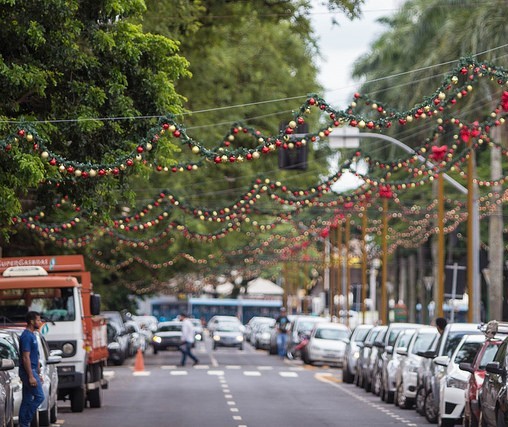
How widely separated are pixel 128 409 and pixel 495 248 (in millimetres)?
20592

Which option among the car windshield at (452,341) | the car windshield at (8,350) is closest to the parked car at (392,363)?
the car windshield at (452,341)

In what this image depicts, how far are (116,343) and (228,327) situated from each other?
67.4ft

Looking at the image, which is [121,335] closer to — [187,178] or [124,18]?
[187,178]

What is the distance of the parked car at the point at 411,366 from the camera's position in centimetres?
2861

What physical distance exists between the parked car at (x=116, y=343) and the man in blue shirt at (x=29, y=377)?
31.1 m

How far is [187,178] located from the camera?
47562 millimetres

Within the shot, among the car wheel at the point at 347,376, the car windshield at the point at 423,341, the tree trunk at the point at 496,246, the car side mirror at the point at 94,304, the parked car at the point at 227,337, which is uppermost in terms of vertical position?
the tree trunk at the point at 496,246

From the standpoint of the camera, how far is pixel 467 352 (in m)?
23.5

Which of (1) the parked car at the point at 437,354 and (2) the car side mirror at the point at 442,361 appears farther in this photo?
(1) the parked car at the point at 437,354

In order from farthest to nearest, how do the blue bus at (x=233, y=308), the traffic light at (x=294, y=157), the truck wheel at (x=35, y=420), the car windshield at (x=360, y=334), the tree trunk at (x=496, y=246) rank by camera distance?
the blue bus at (x=233, y=308) → the tree trunk at (x=496, y=246) → the car windshield at (x=360, y=334) → the traffic light at (x=294, y=157) → the truck wheel at (x=35, y=420)

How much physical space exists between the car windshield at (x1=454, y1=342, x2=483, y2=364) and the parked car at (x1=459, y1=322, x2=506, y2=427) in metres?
2.31

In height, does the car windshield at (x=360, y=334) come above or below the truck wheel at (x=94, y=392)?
above

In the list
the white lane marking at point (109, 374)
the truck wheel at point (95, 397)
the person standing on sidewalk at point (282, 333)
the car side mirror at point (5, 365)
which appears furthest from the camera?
the person standing on sidewalk at point (282, 333)

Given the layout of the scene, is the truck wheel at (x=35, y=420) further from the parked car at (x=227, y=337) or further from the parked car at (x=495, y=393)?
the parked car at (x=227, y=337)
